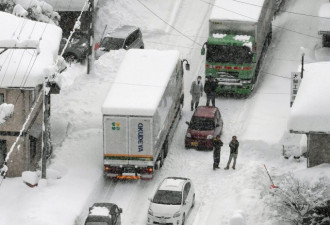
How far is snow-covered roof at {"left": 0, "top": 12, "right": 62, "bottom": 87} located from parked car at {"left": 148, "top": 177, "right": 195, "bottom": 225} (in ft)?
22.6

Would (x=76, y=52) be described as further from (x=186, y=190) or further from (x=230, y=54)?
(x=186, y=190)

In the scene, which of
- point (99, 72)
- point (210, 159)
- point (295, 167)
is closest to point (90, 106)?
point (99, 72)

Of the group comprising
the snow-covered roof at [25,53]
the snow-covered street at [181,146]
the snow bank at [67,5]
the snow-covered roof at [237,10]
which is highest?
the snow-covered roof at [237,10]

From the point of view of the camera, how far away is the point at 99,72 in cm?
5494

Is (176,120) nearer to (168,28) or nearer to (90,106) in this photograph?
(90,106)

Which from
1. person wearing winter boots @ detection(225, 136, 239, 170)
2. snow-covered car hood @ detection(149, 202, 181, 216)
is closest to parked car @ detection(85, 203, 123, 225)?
snow-covered car hood @ detection(149, 202, 181, 216)

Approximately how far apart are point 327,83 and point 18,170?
14128 millimetres

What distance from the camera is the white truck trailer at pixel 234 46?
51.9 meters

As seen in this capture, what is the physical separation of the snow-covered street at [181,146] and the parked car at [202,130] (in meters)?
0.49

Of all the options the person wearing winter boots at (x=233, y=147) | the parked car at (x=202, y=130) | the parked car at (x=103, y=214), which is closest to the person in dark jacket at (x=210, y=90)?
the parked car at (x=202, y=130)

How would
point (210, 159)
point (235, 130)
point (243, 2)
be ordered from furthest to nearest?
point (243, 2) → point (235, 130) → point (210, 159)

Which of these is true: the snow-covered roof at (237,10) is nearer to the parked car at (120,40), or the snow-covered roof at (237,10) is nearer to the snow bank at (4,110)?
the parked car at (120,40)

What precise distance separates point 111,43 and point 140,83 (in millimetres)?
12451

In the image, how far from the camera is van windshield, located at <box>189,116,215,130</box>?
47500mm
